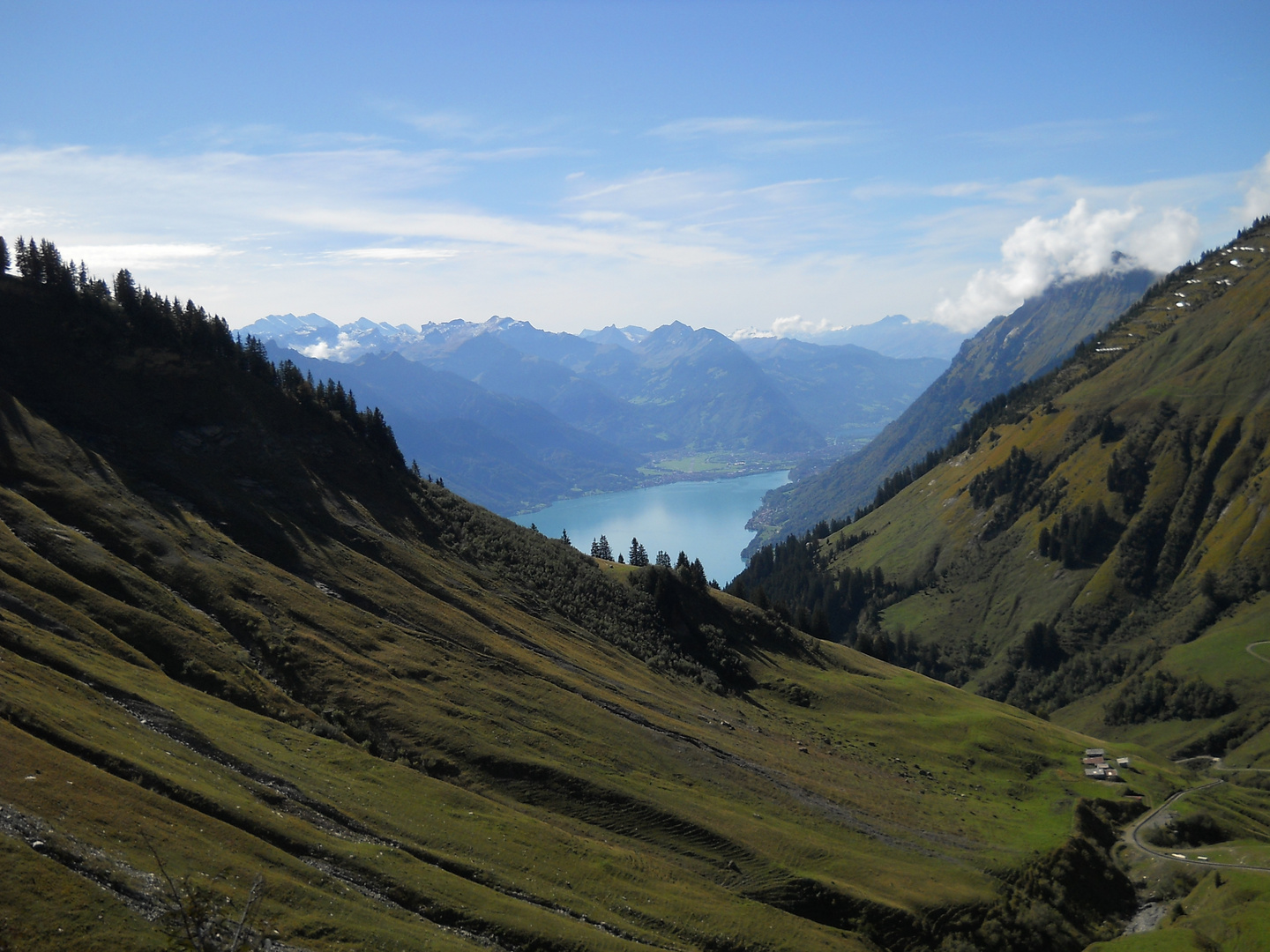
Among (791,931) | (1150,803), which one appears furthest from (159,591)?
(1150,803)

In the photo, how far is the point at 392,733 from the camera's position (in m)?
54.5

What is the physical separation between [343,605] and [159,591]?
15.5 metres

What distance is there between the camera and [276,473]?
287ft

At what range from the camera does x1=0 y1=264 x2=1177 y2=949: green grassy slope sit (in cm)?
3547

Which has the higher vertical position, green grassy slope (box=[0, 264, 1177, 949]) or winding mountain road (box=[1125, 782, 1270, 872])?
green grassy slope (box=[0, 264, 1177, 949])

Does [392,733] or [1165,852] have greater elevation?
[392,733]

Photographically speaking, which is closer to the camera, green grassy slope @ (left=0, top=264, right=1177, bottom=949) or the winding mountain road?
green grassy slope @ (left=0, top=264, right=1177, bottom=949)

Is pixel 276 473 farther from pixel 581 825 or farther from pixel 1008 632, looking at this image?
pixel 1008 632

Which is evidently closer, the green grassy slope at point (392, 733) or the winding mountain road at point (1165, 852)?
the green grassy slope at point (392, 733)

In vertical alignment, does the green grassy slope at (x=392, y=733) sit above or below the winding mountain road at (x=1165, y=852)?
above

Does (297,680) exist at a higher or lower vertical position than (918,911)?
higher

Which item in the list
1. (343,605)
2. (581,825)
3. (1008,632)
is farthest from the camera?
(1008,632)

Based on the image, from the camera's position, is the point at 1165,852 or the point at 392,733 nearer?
the point at 392,733

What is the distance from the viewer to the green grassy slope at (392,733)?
35469 millimetres
